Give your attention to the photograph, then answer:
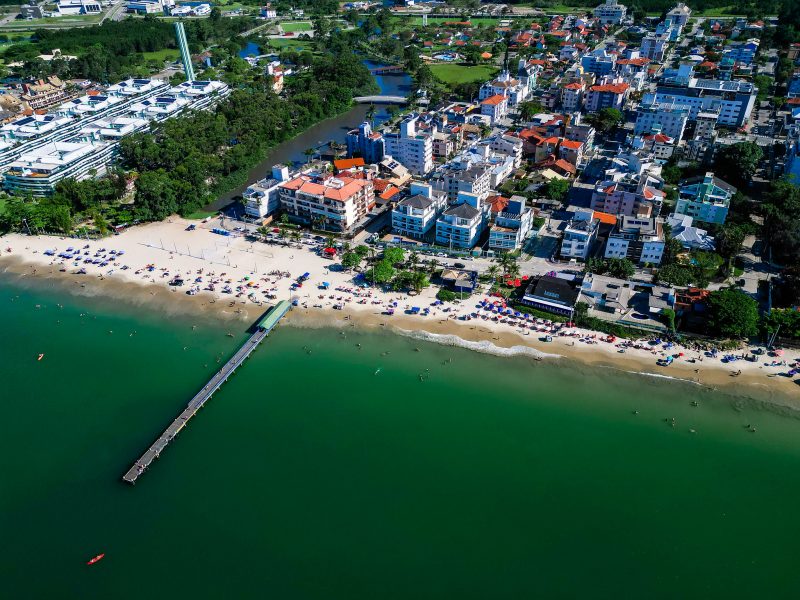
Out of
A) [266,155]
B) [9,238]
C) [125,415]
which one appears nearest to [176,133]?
[266,155]

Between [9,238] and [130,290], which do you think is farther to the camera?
[9,238]

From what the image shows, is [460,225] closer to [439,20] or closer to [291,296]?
[291,296]

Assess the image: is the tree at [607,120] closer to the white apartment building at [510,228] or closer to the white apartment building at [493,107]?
the white apartment building at [493,107]

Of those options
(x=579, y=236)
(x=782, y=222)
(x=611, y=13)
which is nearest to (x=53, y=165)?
(x=579, y=236)

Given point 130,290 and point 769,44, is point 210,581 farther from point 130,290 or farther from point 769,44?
point 769,44

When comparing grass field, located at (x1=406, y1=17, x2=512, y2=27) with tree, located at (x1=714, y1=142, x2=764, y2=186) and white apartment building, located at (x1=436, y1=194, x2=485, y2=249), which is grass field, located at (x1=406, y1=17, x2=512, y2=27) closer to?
tree, located at (x1=714, y1=142, x2=764, y2=186)

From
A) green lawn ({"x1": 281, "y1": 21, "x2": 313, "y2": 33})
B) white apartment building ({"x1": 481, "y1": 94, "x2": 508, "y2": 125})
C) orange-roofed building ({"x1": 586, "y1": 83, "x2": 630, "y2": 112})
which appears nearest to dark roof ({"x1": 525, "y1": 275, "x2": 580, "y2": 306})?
white apartment building ({"x1": 481, "y1": 94, "x2": 508, "y2": 125})
